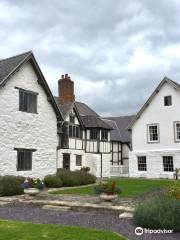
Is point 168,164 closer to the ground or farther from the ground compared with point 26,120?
closer to the ground

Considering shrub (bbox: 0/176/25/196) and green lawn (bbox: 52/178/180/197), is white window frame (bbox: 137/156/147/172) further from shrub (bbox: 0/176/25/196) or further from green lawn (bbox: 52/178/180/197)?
shrub (bbox: 0/176/25/196)

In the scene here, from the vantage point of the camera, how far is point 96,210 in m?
13.8

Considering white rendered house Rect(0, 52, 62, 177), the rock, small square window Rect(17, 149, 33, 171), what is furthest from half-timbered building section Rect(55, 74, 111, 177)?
the rock

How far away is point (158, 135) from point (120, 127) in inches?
625

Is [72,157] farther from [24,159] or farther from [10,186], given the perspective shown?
[10,186]

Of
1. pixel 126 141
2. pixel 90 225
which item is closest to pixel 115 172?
pixel 126 141

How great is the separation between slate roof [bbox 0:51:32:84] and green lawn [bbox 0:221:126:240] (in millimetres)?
14137

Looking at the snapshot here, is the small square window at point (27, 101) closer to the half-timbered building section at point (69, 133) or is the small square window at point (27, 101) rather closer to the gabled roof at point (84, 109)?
the half-timbered building section at point (69, 133)

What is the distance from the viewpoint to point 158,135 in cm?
3369

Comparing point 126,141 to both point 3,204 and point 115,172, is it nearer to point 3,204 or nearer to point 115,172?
point 115,172

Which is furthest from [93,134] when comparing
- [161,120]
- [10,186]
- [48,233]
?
[48,233]

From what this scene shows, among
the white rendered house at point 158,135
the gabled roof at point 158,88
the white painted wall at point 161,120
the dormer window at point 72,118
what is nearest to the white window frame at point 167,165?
the white rendered house at point 158,135

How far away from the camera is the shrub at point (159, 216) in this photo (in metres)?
9.94

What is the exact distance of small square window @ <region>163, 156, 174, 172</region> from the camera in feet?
108
